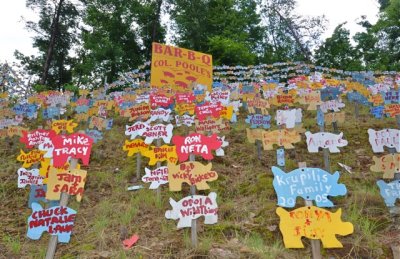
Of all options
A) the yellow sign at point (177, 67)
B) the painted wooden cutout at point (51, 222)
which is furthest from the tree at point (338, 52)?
the painted wooden cutout at point (51, 222)

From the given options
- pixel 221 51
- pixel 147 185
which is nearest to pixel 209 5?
pixel 221 51

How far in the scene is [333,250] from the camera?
2.96 meters

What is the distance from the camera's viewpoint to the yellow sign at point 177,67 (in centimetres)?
785

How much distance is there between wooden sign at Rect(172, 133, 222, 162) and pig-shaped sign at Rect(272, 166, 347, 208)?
0.69 metres

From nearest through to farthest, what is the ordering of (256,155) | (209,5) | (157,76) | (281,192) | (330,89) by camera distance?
(281,192) → (256,155) → (330,89) → (157,76) → (209,5)

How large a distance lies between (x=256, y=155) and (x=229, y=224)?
1.88 m

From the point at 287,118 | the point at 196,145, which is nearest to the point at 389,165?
the point at 287,118

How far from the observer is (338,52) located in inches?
733

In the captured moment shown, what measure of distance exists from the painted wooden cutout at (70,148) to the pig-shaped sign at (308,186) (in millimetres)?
1730

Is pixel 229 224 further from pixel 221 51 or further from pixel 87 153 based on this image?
pixel 221 51

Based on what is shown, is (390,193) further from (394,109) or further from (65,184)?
(65,184)

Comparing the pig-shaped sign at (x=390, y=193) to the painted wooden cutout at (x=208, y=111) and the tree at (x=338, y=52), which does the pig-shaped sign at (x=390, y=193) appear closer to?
the painted wooden cutout at (x=208, y=111)

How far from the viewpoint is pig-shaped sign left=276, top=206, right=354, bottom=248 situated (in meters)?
2.72

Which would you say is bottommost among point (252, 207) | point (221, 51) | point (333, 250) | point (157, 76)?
point (333, 250)
